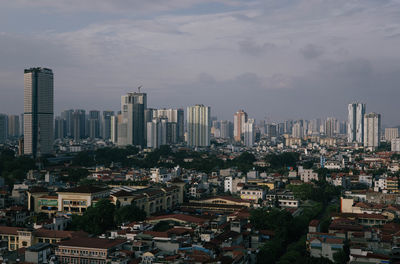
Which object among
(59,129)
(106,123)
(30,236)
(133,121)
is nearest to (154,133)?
(133,121)

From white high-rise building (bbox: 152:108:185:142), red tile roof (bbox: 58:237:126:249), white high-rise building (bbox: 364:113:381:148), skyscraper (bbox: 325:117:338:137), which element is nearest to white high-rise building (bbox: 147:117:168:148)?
white high-rise building (bbox: 152:108:185:142)

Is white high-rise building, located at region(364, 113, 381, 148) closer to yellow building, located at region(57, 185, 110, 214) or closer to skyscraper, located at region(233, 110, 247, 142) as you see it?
skyscraper, located at region(233, 110, 247, 142)

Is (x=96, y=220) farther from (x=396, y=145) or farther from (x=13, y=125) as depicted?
(x=13, y=125)

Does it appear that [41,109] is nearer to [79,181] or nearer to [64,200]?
[79,181]

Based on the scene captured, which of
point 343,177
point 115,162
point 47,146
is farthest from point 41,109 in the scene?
point 343,177

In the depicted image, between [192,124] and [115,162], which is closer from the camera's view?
[115,162]

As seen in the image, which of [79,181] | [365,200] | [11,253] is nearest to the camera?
[11,253]

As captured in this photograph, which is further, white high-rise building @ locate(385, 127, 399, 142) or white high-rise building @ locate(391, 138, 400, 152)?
white high-rise building @ locate(385, 127, 399, 142)
